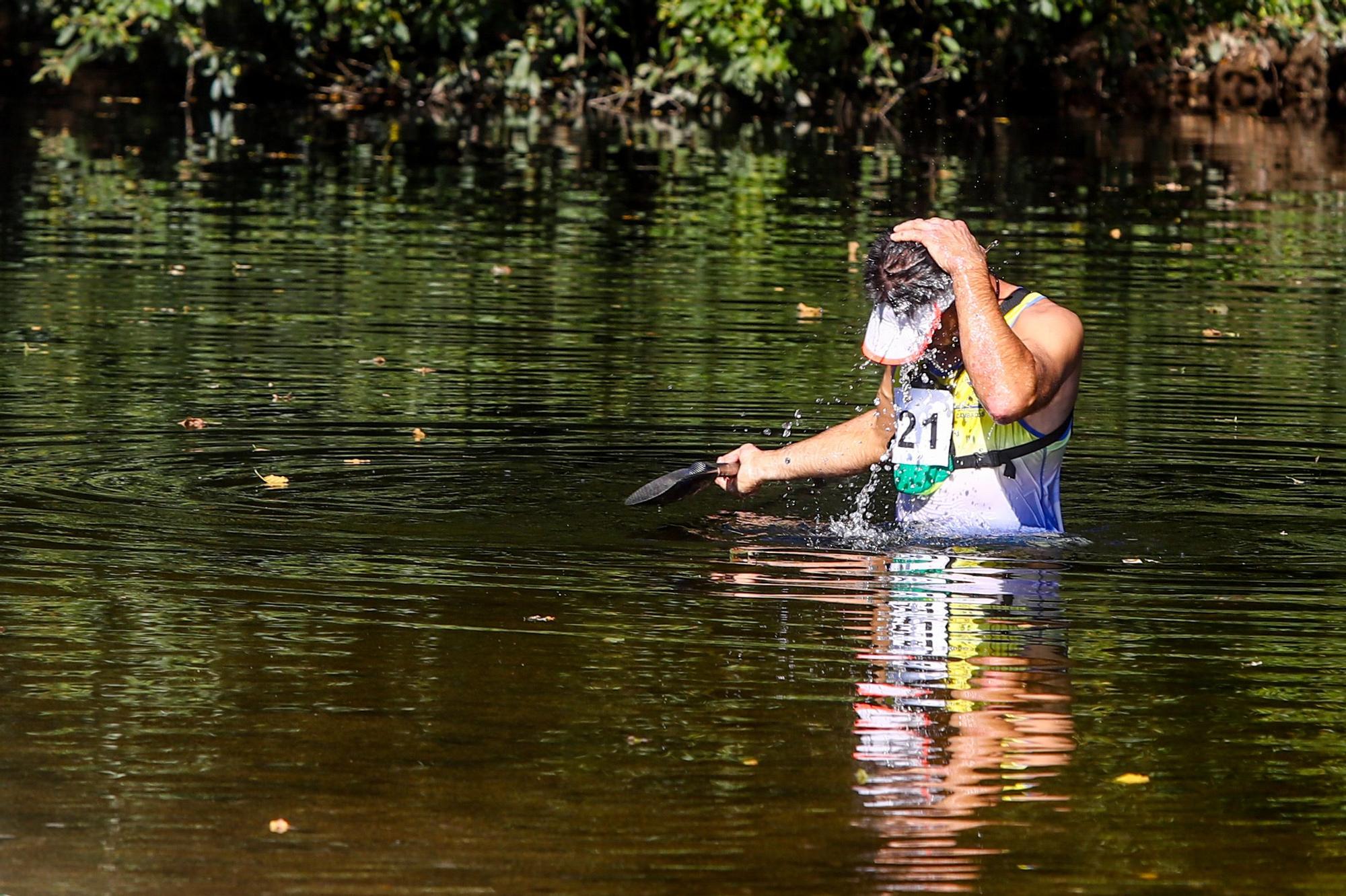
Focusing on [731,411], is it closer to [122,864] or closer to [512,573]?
[512,573]

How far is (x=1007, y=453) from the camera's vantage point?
6785 mm

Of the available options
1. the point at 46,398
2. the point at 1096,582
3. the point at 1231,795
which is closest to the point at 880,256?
the point at 1096,582

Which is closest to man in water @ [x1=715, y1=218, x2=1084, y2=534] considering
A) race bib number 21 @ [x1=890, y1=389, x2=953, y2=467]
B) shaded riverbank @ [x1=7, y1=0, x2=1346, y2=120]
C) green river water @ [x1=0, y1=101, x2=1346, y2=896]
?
race bib number 21 @ [x1=890, y1=389, x2=953, y2=467]

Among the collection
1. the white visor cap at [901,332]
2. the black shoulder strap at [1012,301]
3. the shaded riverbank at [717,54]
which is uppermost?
the shaded riverbank at [717,54]

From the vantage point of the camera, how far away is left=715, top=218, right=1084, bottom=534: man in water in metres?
6.21

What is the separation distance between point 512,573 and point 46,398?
3.52 m

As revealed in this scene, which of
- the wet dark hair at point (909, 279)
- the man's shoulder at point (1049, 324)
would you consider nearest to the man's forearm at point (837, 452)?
the man's shoulder at point (1049, 324)

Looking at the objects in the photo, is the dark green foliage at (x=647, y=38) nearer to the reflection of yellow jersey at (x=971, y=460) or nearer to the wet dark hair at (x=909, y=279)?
the reflection of yellow jersey at (x=971, y=460)

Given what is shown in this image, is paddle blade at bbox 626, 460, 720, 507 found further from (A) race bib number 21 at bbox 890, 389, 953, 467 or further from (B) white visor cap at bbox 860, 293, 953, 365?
(B) white visor cap at bbox 860, 293, 953, 365

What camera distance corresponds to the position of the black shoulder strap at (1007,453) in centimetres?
675

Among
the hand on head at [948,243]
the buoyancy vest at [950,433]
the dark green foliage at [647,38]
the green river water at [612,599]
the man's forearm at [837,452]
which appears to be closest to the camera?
the green river water at [612,599]

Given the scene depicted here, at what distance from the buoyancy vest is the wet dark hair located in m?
0.46

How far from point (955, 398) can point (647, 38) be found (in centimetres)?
2433

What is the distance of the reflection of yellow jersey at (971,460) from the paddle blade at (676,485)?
0.59 meters
